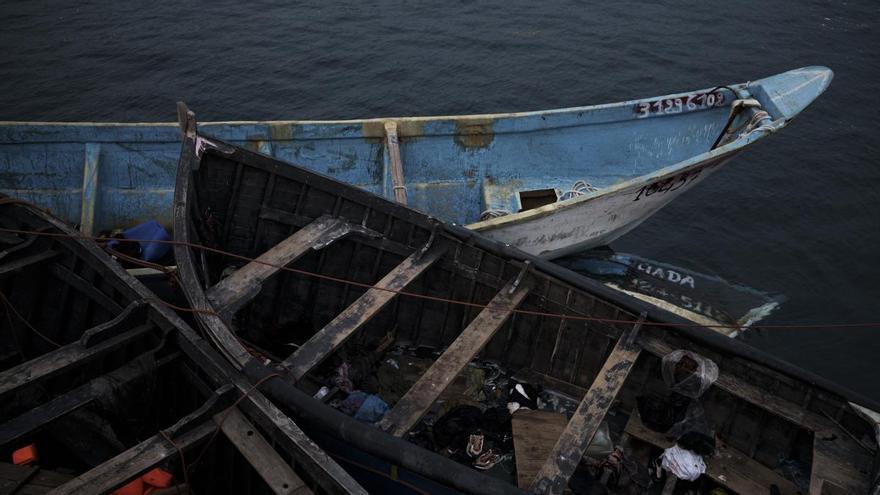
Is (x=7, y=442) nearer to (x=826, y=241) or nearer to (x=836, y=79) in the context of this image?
(x=826, y=241)

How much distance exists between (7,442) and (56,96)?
12.9 m

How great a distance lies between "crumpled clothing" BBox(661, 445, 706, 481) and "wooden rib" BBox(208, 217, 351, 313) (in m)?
4.04

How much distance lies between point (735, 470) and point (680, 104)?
19.4ft

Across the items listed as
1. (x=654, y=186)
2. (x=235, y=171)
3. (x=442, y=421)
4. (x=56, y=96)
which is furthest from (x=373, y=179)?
(x=56, y=96)

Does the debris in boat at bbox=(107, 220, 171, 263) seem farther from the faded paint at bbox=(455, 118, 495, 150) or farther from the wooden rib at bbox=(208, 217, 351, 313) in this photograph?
the faded paint at bbox=(455, 118, 495, 150)

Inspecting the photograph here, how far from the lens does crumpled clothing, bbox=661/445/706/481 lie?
228 inches

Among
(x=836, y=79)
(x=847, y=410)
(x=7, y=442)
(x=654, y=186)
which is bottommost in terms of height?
(x=7, y=442)

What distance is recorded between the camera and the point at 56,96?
49.8 feet

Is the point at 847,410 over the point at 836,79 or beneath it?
beneath

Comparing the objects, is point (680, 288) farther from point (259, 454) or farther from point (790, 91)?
point (259, 454)

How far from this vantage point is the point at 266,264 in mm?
6711

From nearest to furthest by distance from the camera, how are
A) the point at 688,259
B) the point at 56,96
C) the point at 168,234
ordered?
the point at 168,234 < the point at 688,259 < the point at 56,96

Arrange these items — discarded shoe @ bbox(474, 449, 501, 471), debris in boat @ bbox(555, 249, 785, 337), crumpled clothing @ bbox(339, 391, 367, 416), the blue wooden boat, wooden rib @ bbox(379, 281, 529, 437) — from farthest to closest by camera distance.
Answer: debris in boat @ bbox(555, 249, 785, 337) → the blue wooden boat → crumpled clothing @ bbox(339, 391, 367, 416) → discarded shoe @ bbox(474, 449, 501, 471) → wooden rib @ bbox(379, 281, 529, 437)

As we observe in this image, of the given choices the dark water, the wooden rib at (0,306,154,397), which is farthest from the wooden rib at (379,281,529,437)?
the dark water
